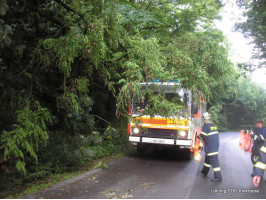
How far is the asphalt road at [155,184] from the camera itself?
16.7 feet

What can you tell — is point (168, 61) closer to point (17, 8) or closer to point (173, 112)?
point (173, 112)

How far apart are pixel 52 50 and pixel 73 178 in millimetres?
3101

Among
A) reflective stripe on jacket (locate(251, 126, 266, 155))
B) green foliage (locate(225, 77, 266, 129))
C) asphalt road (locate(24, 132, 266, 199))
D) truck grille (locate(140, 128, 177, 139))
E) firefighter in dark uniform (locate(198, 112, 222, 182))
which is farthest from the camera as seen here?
green foliage (locate(225, 77, 266, 129))

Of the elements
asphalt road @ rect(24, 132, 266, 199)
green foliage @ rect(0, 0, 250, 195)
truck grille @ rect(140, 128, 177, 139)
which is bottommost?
asphalt road @ rect(24, 132, 266, 199)

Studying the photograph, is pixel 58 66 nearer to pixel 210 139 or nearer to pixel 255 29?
pixel 210 139

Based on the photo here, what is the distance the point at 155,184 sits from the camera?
588 cm

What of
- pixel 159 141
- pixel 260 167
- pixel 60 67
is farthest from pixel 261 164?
pixel 60 67

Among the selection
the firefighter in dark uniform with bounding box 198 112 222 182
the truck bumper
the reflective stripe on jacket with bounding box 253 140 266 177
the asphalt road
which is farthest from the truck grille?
the reflective stripe on jacket with bounding box 253 140 266 177

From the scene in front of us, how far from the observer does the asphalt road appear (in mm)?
5094

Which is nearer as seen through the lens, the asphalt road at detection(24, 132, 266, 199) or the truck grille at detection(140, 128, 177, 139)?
the asphalt road at detection(24, 132, 266, 199)

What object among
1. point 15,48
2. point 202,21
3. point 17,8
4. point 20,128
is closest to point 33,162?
point 20,128

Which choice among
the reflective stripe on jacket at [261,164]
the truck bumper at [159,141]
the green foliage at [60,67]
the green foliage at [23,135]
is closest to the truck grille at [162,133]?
the truck bumper at [159,141]

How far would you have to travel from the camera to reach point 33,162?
621 centimetres

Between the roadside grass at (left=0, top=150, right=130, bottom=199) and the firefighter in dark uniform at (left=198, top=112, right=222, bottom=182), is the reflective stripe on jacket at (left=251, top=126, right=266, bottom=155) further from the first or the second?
the roadside grass at (left=0, top=150, right=130, bottom=199)
